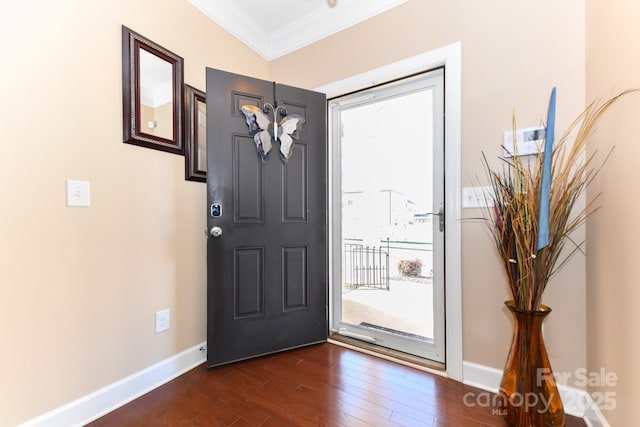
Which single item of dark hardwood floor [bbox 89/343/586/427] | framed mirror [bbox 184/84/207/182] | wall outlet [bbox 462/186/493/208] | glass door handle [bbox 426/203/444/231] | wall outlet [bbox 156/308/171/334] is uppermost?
framed mirror [bbox 184/84/207/182]

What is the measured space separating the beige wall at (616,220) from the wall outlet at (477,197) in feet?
1.38

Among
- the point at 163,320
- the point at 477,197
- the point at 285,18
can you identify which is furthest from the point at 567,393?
the point at 285,18

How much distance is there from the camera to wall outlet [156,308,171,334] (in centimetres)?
161

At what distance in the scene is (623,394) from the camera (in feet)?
3.27

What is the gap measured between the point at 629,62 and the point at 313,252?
6.11 feet

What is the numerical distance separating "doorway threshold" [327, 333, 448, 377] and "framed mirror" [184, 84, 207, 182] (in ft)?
5.42

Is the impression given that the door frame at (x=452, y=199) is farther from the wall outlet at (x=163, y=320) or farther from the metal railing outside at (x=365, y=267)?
the wall outlet at (x=163, y=320)

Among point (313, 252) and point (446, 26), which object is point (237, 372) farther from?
point (446, 26)

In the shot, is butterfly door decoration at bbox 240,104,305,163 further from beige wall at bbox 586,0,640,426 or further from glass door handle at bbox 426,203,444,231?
beige wall at bbox 586,0,640,426

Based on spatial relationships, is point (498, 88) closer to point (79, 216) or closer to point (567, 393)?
point (567, 393)

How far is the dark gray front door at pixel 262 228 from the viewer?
1736 millimetres

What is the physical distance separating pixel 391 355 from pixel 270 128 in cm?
188

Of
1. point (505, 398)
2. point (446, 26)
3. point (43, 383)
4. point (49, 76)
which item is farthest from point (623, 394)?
point (49, 76)

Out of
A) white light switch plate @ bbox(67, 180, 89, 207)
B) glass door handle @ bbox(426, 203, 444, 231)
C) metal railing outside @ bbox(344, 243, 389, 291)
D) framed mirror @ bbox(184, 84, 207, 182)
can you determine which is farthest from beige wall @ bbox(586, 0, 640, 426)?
white light switch plate @ bbox(67, 180, 89, 207)
